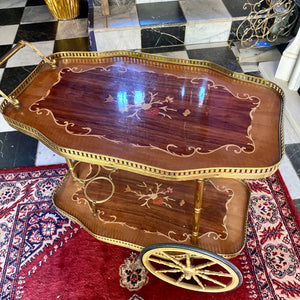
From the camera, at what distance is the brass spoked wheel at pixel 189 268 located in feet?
3.97

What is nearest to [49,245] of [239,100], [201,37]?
[239,100]

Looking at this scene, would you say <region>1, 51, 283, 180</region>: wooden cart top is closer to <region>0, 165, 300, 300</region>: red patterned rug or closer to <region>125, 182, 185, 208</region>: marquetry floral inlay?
<region>125, 182, 185, 208</region>: marquetry floral inlay

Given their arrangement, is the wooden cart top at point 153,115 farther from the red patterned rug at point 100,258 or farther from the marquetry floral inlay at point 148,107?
the red patterned rug at point 100,258

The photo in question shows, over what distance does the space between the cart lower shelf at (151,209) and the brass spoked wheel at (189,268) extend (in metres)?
0.09

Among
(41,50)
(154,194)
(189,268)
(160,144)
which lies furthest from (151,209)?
(41,50)

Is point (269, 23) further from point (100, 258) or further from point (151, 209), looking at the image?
point (100, 258)

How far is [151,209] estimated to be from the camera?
5.20 feet

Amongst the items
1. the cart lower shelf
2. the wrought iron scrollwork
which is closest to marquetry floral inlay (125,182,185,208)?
the cart lower shelf

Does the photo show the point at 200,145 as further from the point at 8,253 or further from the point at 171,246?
the point at 8,253

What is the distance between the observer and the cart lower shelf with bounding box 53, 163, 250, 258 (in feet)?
4.81

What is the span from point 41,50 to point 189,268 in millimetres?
2408

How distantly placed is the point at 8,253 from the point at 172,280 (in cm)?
88

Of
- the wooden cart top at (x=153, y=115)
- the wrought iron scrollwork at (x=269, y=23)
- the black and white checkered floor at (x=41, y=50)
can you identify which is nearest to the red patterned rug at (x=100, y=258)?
the black and white checkered floor at (x=41, y=50)

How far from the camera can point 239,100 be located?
4.46ft
